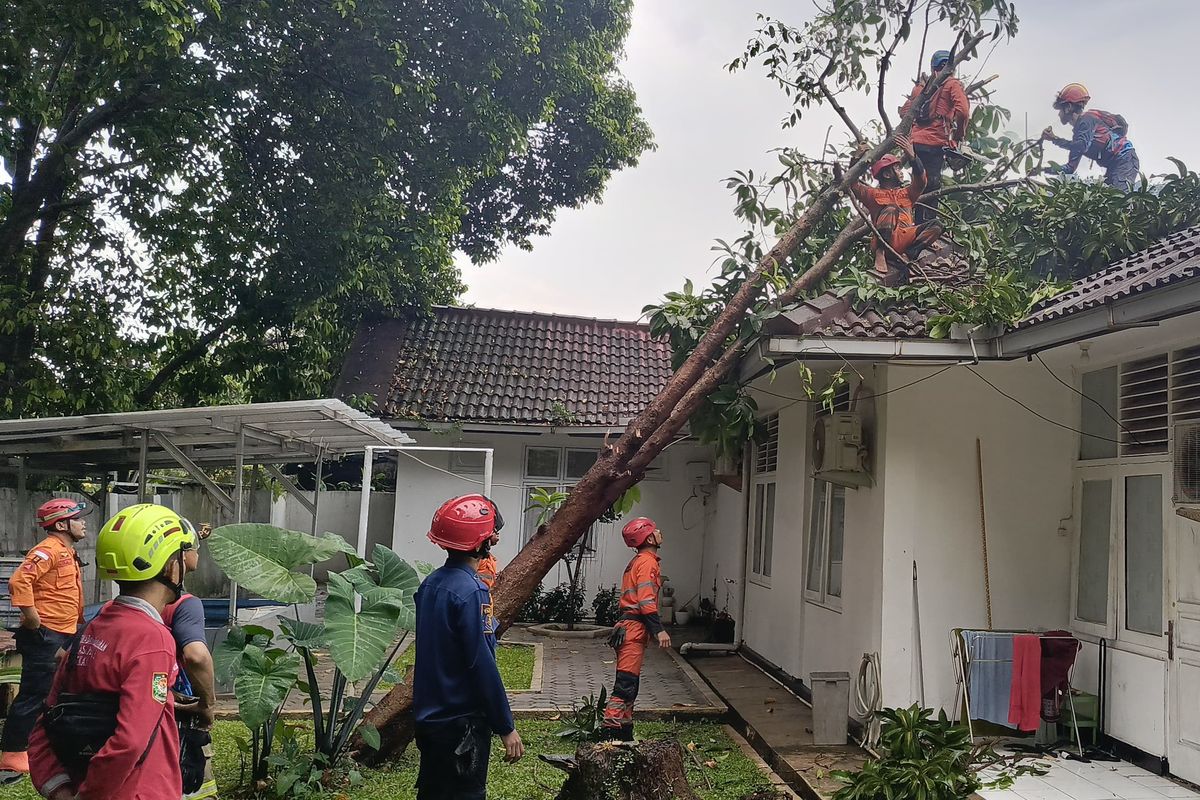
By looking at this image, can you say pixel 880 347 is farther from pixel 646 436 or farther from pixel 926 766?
pixel 926 766

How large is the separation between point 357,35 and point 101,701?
11.3 meters

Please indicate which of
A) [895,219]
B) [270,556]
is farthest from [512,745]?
[895,219]

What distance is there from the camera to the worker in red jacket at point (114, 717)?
2.80 m

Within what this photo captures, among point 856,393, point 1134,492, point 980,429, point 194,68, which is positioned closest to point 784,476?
point 856,393

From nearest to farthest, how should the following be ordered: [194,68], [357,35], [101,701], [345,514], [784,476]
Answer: [101,701] → [784,476] → [194,68] → [357,35] → [345,514]

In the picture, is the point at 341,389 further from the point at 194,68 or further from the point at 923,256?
the point at 923,256

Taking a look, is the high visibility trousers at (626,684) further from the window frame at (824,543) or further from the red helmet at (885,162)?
the red helmet at (885,162)

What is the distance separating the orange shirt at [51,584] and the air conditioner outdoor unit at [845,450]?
5484mm

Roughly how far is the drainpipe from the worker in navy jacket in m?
7.65

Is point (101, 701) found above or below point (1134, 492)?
below

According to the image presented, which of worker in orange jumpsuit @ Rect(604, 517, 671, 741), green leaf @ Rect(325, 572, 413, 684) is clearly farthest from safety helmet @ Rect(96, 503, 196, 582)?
worker in orange jumpsuit @ Rect(604, 517, 671, 741)

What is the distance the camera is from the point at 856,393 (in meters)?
7.45

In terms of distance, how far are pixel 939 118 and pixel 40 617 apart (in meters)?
7.84

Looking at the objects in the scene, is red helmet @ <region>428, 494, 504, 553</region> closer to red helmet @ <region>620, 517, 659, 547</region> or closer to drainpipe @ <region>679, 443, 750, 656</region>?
red helmet @ <region>620, 517, 659, 547</region>
